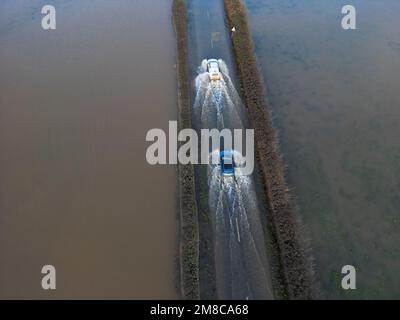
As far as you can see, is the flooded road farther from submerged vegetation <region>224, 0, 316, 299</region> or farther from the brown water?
the brown water

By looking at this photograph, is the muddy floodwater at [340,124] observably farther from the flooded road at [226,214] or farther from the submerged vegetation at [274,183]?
the flooded road at [226,214]

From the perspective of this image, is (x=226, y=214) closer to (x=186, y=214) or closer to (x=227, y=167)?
(x=186, y=214)

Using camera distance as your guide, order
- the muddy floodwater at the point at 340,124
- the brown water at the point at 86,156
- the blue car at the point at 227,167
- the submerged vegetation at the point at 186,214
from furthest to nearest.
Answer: the blue car at the point at 227,167, the muddy floodwater at the point at 340,124, the brown water at the point at 86,156, the submerged vegetation at the point at 186,214

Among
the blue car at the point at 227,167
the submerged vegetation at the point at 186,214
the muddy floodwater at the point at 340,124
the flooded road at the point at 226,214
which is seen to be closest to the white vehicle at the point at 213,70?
the flooded road at the point at 226,214

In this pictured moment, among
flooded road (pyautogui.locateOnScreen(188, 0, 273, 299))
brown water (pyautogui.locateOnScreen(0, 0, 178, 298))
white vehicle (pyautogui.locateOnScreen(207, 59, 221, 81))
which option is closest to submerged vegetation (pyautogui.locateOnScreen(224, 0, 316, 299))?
flooded road (pyautogui.locateOnScreen(188, 0, 273, 299))

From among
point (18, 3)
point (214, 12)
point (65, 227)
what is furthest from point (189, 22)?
point (65, 227)

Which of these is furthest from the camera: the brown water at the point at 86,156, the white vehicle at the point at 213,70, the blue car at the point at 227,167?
the white vehicle at the point at 213,70
